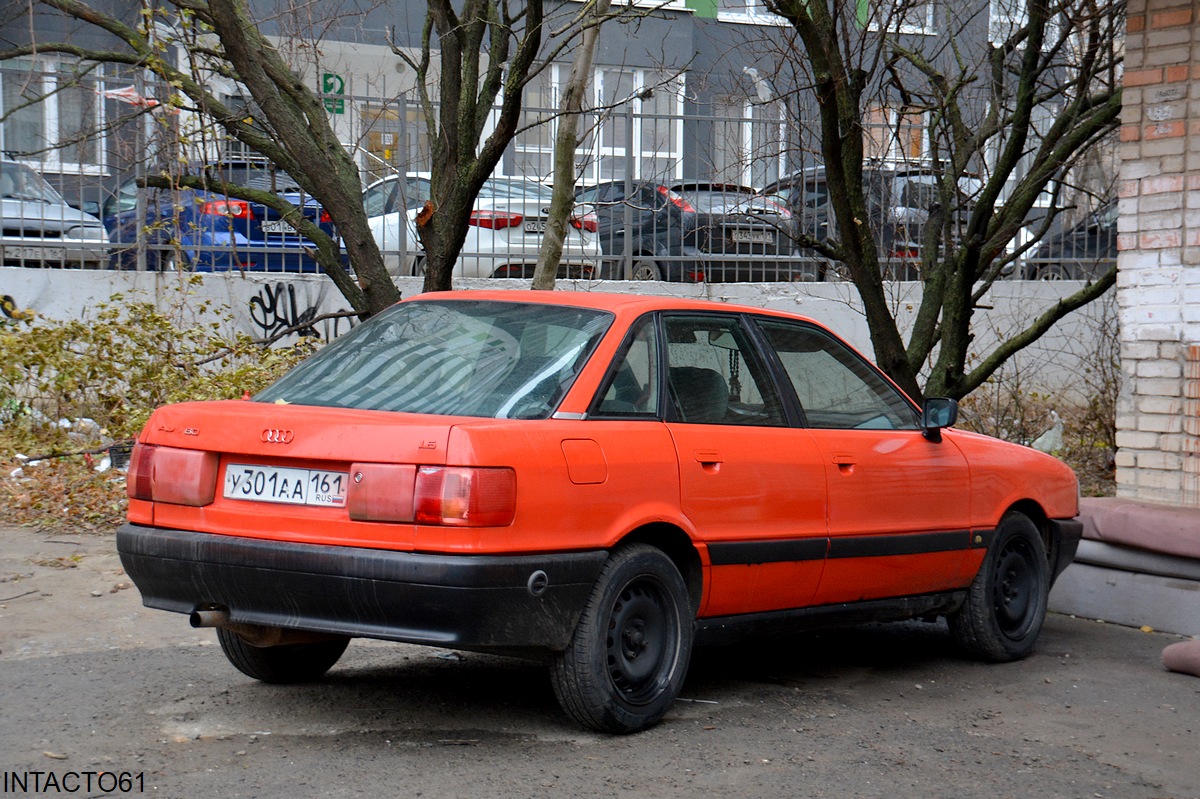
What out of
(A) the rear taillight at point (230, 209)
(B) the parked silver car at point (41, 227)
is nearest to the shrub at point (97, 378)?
(B) the parked silver car at point (41, 227)

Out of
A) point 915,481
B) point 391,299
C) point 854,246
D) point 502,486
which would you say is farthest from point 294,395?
point 854,246

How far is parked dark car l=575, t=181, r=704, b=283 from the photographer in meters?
12.5

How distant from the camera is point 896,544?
551 cm

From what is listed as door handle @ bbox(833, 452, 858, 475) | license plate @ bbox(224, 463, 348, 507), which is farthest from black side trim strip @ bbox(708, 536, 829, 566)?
license plate @ bbox(224, 463, 348, 507)

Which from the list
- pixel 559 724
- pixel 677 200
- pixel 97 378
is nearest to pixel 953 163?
pixel 677 200

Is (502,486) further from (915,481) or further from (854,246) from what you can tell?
(854,246)

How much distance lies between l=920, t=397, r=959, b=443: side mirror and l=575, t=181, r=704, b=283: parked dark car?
22.6 ft

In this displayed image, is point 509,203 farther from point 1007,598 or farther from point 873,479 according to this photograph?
point 873,479

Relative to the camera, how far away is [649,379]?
482 centimetres

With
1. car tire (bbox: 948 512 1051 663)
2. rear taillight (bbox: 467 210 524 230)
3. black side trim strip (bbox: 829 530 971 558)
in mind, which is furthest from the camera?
rear taillight (bbox: 467 210 524 230)

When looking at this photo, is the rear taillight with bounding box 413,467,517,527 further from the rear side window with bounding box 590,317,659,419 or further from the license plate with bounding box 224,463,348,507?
the rear side window with bounding box 590,317,659,419

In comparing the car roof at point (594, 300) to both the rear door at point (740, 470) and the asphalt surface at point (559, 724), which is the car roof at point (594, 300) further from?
the asphalt surface at point (559, 724)

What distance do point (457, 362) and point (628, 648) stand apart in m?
1.16

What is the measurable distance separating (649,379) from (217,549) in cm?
161
